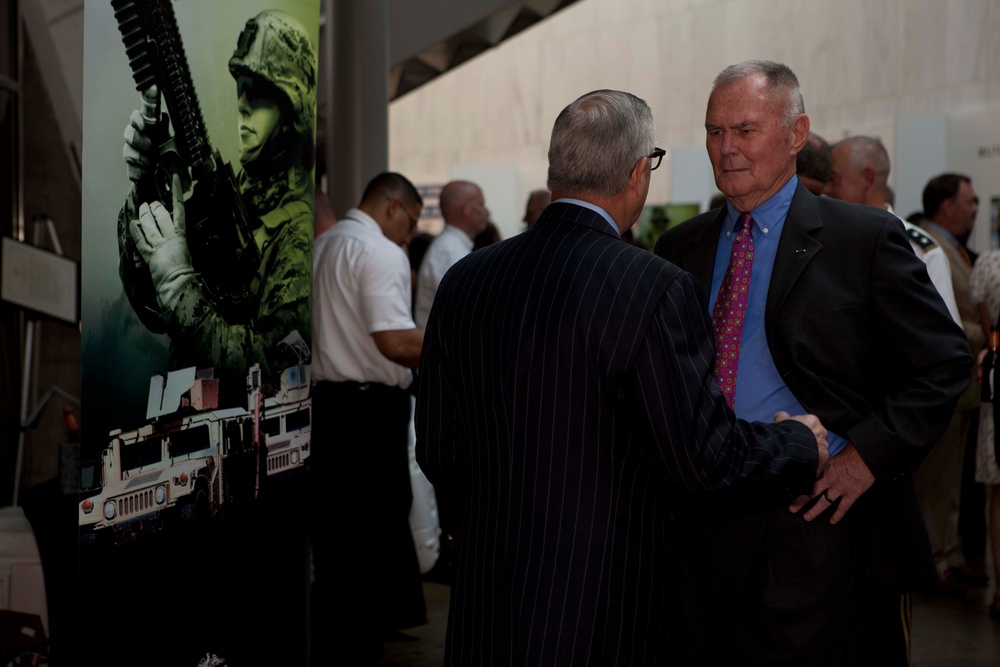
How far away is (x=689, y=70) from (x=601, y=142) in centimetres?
1079

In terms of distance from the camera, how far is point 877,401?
2.12 metres

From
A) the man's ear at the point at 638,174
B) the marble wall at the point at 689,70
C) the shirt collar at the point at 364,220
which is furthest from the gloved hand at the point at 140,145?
the marble wall at the point at 689,70

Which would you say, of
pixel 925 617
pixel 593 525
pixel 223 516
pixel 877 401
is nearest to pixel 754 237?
pixel 877 401

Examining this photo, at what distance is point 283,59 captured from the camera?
2.82m

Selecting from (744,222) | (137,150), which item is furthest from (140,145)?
(744,222)

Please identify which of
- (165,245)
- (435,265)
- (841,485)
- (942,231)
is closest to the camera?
(841,485)

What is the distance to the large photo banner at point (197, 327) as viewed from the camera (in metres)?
2.22

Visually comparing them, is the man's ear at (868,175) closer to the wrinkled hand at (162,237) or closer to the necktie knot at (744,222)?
the necktie knot at (744,222)

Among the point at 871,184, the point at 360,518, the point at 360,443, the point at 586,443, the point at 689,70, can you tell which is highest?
the point at 689,70

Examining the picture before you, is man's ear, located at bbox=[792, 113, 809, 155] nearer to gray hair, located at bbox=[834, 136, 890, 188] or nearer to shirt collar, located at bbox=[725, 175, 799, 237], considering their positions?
shirt collar, located at bbox=[725, 175, 799, 237]

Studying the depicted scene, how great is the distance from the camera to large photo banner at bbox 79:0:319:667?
87.4 inches

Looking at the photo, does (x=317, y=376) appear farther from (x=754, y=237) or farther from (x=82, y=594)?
(x=754, y=237)

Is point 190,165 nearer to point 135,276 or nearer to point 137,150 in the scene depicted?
point 137,150

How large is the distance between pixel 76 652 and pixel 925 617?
147 inches
